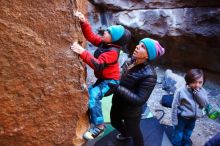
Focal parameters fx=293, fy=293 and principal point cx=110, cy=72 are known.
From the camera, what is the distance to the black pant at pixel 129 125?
2883 millimetres

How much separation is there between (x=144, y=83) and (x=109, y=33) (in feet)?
1.82

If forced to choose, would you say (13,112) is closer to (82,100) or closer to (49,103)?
(49,103)

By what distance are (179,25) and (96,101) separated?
346 cm

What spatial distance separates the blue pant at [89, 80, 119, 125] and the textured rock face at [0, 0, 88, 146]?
17 centimetres

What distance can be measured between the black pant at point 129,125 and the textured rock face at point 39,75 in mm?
770

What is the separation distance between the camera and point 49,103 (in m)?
2.07

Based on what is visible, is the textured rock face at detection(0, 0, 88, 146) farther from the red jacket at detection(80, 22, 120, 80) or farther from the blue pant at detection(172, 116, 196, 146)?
the blue pant at detection(172, 116, 196, 146)

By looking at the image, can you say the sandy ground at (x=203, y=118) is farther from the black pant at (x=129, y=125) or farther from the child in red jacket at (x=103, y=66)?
the child in red jacket at (x=103, y=66)

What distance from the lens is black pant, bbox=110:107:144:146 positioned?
288 centimetres

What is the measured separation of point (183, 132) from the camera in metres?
3.58

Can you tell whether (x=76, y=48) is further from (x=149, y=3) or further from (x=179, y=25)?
(x=149, y=3)

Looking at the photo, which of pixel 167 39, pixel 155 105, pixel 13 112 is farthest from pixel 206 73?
pixel 13 112

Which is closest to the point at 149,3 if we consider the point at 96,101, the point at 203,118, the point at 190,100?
the point at 203,118

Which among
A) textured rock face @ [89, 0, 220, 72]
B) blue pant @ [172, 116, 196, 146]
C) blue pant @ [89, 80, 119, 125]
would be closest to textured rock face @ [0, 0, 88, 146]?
blue pant @ [89, 80, 119, 125]
